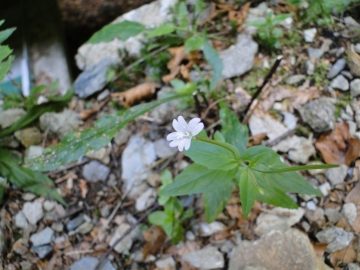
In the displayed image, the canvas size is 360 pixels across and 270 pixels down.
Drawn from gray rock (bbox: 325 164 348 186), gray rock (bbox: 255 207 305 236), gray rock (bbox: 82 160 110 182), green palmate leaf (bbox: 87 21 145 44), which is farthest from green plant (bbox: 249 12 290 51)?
gray rock (bbox: 82 160 110 182)

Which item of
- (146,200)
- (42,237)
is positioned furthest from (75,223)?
(146,200)

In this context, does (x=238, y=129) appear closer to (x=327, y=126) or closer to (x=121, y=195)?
(x=327, y=126)

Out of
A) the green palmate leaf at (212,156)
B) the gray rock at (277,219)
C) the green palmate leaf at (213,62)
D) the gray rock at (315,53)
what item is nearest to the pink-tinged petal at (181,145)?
the green palmate leaf at (212,156)

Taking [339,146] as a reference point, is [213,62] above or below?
above

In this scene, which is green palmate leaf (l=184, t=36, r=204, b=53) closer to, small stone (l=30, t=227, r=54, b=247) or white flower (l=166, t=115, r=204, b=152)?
white flower (l=166, t=115, r=204, b=152)

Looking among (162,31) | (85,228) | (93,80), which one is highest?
(162,31)

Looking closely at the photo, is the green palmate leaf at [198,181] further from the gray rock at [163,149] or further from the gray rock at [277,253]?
the gray rock at [163,149]

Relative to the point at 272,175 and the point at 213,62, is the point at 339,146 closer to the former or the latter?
the point at 272,175

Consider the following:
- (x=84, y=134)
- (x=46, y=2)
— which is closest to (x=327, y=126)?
(x=84, y=134)
